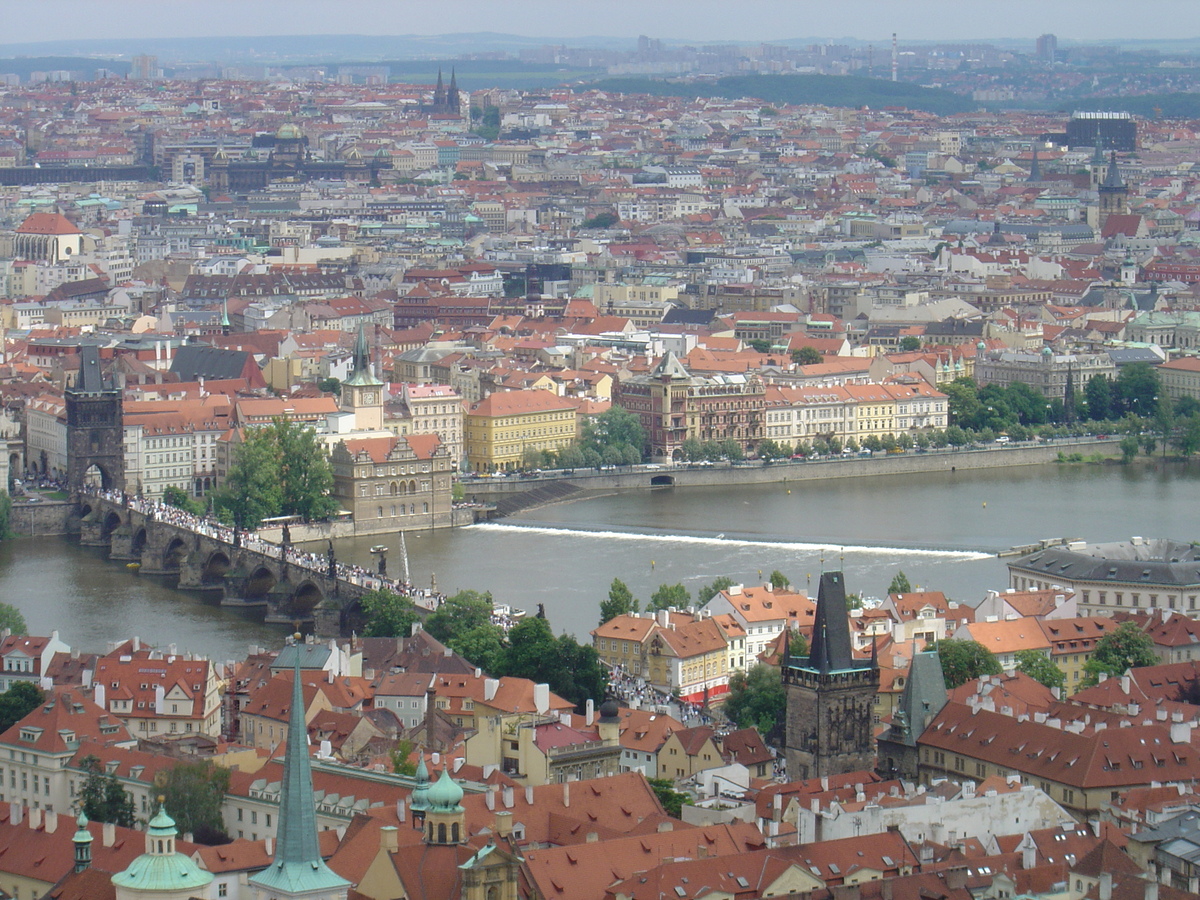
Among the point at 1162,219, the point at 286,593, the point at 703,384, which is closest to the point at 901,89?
the point at 1162,219

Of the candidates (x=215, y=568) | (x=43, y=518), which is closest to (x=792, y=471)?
(x=43, y=518)

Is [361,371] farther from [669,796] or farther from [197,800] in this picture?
Answer: [197,800]

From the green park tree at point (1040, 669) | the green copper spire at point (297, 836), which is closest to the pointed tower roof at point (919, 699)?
the green park tree at point (1040, 669)

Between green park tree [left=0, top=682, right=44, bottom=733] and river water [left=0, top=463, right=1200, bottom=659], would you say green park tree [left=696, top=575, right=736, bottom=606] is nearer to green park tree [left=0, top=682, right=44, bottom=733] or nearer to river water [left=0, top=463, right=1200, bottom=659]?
river water [left=0, top=463, right=1200, bottom=659]

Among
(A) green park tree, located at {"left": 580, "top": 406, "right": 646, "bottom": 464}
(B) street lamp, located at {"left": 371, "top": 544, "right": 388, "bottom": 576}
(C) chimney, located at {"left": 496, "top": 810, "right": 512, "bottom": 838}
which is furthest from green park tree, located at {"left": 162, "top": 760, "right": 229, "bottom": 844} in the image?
(A) green park tree, located at {"left": 580, "top": 406, "right": 646, "bottom": 464}

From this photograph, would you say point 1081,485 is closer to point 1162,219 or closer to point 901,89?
point 1162,219

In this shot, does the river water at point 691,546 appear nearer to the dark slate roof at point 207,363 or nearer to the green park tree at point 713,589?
the green park tree at point 713,589
